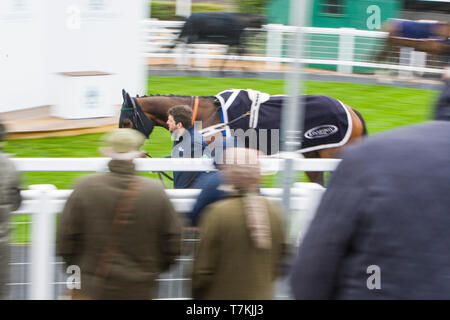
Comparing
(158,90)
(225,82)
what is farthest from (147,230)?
(225,82)


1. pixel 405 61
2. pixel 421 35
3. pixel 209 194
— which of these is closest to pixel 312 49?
pixel 405 61

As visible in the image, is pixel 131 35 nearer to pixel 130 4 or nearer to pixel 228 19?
pixel 130 4

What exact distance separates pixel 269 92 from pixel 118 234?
34.9 ft

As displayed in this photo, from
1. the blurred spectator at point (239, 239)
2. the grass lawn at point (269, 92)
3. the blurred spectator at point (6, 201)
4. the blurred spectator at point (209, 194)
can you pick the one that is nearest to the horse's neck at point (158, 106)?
the grass lawn at point (269, 92)

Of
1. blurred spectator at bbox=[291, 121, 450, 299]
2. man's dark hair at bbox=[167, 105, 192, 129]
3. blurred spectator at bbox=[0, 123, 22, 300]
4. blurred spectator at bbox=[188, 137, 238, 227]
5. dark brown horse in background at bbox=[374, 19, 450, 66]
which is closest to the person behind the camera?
blurred spectator at bbox=[291, 121, 450, 299]

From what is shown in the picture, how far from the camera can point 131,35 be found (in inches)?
448

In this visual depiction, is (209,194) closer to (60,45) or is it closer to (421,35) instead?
(60,45)

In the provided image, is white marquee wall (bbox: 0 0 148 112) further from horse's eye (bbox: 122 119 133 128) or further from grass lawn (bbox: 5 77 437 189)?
horse's eye (bbox: 122 119 133 128)

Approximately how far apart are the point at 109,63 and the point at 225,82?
3987 mm

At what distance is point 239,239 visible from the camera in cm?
329

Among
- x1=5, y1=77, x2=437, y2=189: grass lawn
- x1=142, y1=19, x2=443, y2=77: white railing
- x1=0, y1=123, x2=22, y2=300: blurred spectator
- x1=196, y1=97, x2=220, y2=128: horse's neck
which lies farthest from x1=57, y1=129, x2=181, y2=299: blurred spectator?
x1=142, y1=19, x2=443, y2=77: white railing

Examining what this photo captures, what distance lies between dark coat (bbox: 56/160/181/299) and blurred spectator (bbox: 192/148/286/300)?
29 centimetres

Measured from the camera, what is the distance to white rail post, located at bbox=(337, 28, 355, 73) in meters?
16.5

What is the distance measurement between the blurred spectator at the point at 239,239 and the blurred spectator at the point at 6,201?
108 cm
